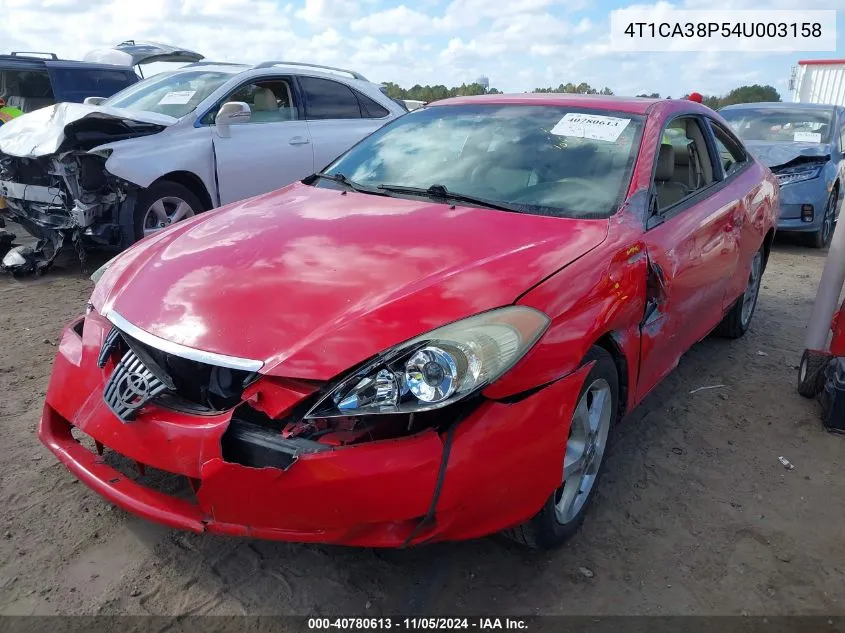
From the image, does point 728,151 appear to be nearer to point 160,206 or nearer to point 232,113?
point 232,113

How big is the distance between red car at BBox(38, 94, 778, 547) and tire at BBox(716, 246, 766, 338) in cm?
145

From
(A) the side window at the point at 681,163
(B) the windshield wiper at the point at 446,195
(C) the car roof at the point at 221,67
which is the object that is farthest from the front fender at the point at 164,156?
(A) the side window at the point at 681,163

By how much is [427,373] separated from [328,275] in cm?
57

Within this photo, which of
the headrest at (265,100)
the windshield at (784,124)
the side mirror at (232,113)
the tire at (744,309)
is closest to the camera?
the tire at (744,309)

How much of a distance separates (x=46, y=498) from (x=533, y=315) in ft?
6.38

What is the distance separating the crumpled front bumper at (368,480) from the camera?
6.18 ft

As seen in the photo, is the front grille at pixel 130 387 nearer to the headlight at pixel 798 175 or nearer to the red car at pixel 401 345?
the red car at pixel 401 345

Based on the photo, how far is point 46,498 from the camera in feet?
8.60

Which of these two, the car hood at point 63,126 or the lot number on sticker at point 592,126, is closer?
the lot number on sticker at point 592,126

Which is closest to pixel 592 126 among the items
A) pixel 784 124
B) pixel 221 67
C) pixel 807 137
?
pixel 221 67

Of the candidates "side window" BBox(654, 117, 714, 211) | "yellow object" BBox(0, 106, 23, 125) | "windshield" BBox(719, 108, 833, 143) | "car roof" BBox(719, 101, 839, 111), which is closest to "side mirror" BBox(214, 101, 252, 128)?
"side window" BBox(654, 117, 714, 211)

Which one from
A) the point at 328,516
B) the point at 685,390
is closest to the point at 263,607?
the point at 328,516

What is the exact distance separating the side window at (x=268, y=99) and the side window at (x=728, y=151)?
12.9ft

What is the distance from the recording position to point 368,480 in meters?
1.87
